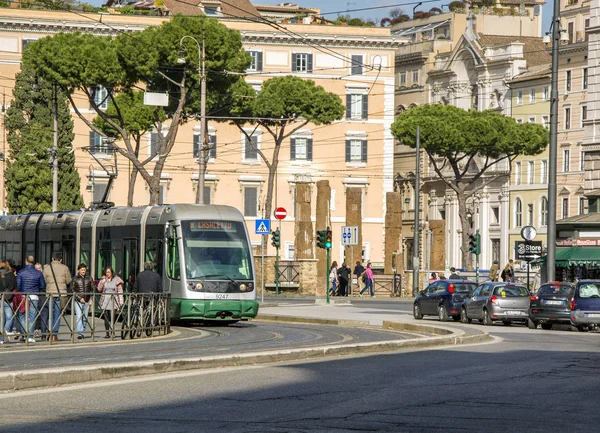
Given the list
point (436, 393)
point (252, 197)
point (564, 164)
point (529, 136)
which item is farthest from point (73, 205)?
point (436, 393)

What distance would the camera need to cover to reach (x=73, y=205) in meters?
76.0

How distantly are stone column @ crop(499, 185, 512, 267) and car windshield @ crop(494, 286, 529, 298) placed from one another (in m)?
57.6

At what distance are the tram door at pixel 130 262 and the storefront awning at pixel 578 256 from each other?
20.8 meters

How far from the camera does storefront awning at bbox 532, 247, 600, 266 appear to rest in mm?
52531

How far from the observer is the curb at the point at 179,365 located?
16375 millimetres

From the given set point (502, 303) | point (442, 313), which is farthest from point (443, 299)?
point (502, 303)

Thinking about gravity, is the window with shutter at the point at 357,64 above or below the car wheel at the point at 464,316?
above

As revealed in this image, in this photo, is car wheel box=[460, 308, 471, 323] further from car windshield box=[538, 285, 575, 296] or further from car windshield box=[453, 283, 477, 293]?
car windshield box=[538, 285, 575, 296]

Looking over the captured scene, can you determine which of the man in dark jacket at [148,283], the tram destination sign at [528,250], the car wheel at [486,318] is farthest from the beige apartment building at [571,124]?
the man in dark jacket at [148,283]

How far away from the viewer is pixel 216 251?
33.5 m

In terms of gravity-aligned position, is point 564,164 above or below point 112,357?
above

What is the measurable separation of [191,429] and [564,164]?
3233 inches

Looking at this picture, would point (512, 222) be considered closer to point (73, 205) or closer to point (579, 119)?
point (579, 119)

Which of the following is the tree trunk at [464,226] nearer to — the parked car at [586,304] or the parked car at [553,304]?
the parked car at [553,304]
